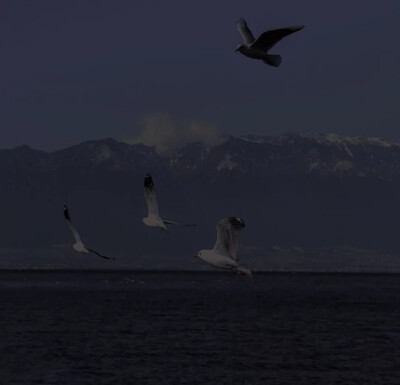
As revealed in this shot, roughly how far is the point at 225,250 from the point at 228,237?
1.88ft

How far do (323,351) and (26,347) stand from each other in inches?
1536

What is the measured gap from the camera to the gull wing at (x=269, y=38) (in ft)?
90.3

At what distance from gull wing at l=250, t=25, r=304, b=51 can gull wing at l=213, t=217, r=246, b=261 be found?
5.45 m

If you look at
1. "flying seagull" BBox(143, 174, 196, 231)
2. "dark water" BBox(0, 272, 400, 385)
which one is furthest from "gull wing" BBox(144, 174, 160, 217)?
"dark water" BBox(0, 272, 400, 385)

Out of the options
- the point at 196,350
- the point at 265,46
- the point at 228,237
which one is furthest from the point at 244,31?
the point at 196,350

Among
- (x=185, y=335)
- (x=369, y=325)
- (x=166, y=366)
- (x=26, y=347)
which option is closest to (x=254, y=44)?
(x=166, y=366)

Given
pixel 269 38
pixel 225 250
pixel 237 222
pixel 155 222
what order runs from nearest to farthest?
pixel 237 222 → pixel 269 38 → pixel 225 250 → pixel 155 222

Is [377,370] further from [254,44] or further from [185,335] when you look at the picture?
[254,44]

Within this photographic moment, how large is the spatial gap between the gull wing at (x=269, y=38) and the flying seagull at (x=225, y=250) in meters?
5.50

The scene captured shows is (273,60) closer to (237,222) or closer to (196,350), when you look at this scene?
(237,222)

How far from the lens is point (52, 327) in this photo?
165m

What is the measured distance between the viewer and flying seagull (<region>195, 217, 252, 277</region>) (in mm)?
28188

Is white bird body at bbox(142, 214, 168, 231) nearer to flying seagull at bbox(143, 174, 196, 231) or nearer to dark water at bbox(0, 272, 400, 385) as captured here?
flying seagull at bbox(143, 174, 196, 231)

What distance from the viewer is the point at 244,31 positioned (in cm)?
3173
